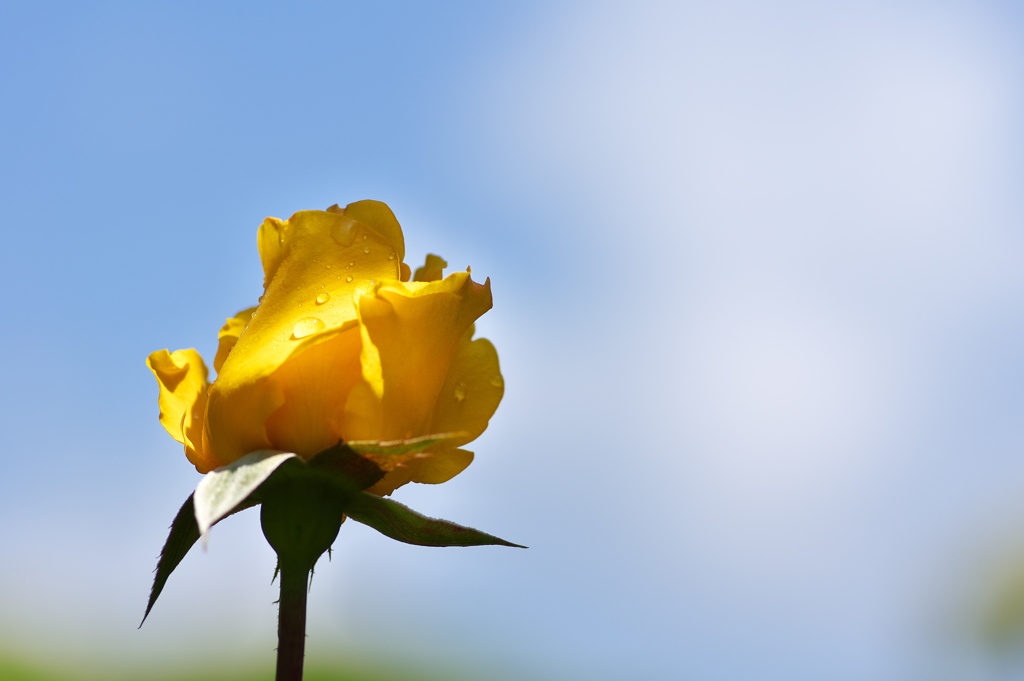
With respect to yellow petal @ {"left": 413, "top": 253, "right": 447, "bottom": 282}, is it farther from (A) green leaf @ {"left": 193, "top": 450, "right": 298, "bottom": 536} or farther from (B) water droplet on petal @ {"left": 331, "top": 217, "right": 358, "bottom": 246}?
(A) green leaf @ {"left": 193, "top": 450, "right": 298, "bottom": 536}

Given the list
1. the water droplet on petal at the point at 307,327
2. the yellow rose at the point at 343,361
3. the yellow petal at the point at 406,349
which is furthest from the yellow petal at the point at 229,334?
the yellow petal at the point at 406,349

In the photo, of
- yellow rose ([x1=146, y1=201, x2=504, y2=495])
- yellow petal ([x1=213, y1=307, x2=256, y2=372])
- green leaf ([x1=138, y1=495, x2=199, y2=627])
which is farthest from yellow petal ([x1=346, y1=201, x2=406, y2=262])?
green leaf ([x1=138, y1=495, x2=199, y2=627])

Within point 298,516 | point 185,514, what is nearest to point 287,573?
point 298,516

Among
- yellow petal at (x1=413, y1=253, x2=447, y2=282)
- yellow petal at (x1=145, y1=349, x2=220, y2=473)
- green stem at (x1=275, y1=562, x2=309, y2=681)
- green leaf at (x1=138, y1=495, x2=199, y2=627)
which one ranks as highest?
yellow petal at (x1=413, y1=253, x2=447, y2=282)

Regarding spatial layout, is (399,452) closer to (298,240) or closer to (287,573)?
(287,573)

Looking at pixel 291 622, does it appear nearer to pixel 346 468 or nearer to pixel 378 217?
pixel 346 468

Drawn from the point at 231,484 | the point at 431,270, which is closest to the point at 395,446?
the point at 231,484

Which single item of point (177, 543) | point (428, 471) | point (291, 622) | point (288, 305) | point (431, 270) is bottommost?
point (291, 622)
